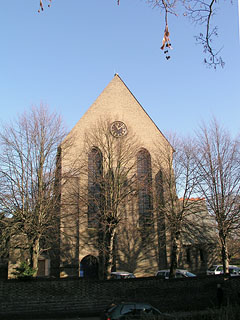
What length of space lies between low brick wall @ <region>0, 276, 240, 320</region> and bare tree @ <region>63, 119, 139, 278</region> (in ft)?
16.4

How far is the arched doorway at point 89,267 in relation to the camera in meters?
24.4

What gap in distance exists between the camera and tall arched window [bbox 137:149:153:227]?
23.3 metres

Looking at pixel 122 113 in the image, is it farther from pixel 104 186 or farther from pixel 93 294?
pixel 93 294

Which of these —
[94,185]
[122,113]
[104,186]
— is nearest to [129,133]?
[122,113]

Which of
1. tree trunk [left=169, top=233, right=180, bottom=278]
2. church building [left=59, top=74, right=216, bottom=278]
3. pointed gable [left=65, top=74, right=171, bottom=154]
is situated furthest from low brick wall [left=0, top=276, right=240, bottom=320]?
pointed gable [left=65, top=74, right=171, bottom=154]

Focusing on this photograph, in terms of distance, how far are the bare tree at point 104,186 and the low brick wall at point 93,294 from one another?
4991 mm

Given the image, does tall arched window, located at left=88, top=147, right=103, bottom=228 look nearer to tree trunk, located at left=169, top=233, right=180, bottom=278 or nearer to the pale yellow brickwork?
the pale yellow brickwork

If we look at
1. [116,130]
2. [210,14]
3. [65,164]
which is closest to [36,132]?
[65,164]

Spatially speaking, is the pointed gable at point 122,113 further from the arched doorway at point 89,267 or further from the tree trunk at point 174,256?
the arched doorway at point 89,267

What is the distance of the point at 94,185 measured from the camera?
24406mm

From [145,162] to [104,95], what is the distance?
24.9 ft

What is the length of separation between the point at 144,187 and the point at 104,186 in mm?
3114

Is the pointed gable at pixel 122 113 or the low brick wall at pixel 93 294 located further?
the pointed gable at pixel 122 113

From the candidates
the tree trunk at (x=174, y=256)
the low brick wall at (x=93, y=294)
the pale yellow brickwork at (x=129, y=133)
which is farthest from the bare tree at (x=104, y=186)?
the low brick wall at (x=93, y=294)
